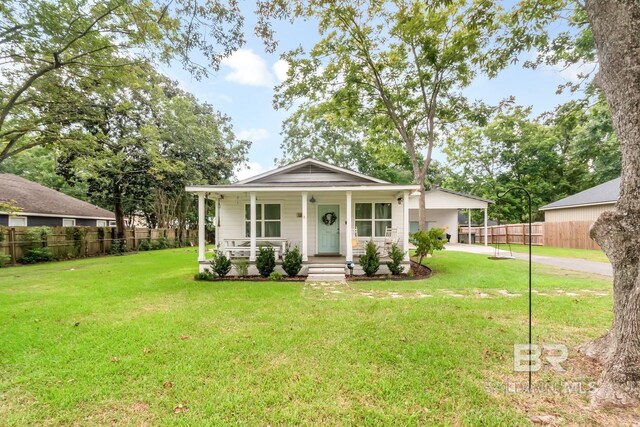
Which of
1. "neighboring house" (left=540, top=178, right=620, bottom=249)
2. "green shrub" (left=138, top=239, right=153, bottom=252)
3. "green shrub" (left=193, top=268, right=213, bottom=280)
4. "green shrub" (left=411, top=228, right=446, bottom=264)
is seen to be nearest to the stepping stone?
"green shrub" (left=411, top=228, right=446, bottom=264)

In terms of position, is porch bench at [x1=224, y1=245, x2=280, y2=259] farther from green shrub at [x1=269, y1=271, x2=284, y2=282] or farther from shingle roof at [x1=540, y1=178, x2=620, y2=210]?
shingle roof at [x1=540, y1=178, x2=620, y2=210]

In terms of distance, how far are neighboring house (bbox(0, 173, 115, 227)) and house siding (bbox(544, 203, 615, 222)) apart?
30.3 m

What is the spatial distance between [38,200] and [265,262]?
16976mm

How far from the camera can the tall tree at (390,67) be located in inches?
413

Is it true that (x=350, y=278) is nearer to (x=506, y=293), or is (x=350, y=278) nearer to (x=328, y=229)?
(x=328, y=229)

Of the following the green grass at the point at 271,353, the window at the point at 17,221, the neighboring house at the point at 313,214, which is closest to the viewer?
the green grass at the point at 271,353

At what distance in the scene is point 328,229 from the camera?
1140 cm

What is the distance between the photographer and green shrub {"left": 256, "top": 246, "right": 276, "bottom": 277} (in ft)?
29.4

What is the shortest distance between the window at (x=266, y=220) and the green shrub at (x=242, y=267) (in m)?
2.04

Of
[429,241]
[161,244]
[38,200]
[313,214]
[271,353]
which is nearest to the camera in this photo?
[271,353]

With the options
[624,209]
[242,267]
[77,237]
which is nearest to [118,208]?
[77,237]

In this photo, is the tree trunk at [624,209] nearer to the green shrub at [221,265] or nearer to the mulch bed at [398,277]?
the mulch bed at [398,277]

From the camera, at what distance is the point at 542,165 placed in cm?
2627

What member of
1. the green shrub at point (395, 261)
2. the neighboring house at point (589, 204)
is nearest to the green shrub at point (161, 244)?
the green shrub at point (395, 261)
